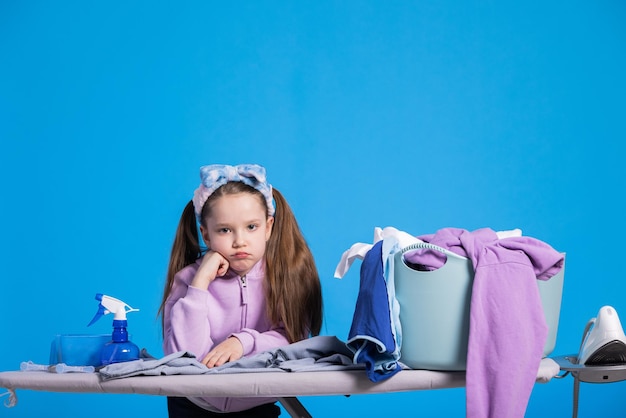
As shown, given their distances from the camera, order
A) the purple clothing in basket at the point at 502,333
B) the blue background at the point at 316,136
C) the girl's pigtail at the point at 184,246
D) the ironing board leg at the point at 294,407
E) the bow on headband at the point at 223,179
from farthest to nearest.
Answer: the blue background at the point at 316,136
the girl's pigtail at the point at 184,246
the bow on headband at the point at 223,179
the ironing board leg at the point at 294,407
the purple clothing in basket at the point at 502,333

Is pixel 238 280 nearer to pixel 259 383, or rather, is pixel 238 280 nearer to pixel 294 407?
pixel 294 407

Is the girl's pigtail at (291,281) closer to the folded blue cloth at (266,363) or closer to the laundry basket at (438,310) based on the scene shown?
Result: the folded blue cloth at (266,363)

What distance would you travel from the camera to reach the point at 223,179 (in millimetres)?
2135

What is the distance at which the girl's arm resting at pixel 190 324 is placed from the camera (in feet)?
6.55

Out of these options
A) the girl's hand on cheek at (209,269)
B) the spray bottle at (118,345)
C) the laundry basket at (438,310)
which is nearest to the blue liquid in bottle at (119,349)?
the spray bottle at (118,345)

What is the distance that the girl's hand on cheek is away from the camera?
204 cm

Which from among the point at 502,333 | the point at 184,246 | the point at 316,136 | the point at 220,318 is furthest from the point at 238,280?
the point at 316,136

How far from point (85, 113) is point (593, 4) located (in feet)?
8.08

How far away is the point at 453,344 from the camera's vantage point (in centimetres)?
159

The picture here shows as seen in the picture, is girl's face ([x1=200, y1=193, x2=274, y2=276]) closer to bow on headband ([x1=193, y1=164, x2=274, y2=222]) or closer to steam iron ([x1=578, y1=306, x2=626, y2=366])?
bow on headband ([x1=193, y1=164, x2=274, y2=222])

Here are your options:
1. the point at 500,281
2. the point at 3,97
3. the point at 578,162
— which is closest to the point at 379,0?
the point at 578,162

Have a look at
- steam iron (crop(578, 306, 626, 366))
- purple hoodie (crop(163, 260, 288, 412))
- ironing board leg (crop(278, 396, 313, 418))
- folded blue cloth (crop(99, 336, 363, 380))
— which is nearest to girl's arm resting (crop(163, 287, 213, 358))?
purple hoodie (crop(163, 260, 288, 412))

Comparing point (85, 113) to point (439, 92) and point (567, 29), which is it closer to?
point (439, 92)

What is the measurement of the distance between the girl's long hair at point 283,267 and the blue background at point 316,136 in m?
1.44
